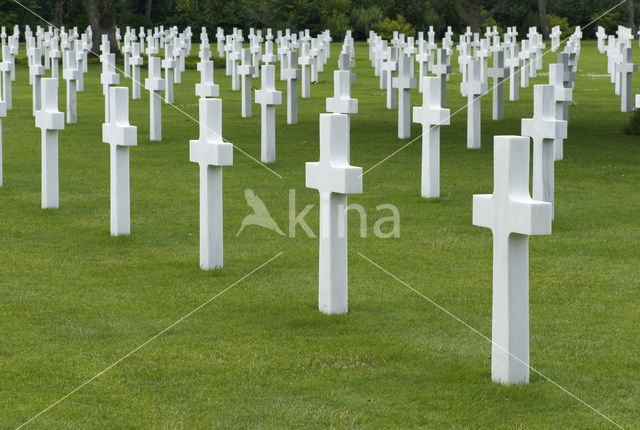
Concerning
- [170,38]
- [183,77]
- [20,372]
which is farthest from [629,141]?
[170,38]

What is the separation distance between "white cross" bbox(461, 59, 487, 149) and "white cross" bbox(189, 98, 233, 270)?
7.67 metres

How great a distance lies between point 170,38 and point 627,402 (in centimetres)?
3571

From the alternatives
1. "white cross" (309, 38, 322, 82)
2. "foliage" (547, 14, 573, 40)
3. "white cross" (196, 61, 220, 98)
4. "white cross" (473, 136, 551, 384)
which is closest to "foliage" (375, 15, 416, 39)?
"foliage" (547, 14, 573, 40)

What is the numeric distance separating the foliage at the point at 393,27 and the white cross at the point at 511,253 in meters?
47.2

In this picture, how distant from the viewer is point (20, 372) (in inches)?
227

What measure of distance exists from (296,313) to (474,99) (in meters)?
9.02

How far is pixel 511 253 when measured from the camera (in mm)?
5328

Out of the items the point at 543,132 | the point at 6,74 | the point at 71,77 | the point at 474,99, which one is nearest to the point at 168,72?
the point at 6,74

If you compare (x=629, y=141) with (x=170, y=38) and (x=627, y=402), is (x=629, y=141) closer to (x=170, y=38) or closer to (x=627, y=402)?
(x=627, y=402)

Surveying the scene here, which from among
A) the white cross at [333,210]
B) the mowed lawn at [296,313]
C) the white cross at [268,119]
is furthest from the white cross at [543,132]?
the white cross at [268,119]

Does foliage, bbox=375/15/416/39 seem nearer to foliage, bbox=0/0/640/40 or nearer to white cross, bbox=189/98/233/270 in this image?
foliage, bbox=0/0/640/40

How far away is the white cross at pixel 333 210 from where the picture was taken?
672 centimetres

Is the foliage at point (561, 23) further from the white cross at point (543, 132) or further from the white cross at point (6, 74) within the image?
the white cross at point (543, 132)

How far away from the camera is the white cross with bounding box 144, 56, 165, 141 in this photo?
16.2 meters
